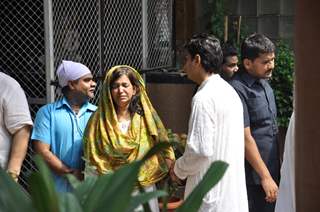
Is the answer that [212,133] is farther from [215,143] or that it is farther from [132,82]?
[132,82]

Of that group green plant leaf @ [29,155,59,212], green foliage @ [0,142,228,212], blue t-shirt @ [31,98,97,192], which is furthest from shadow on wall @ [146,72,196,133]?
green plant leaf @ [29,155,59,212]

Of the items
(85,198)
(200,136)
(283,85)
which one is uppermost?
(85,198)

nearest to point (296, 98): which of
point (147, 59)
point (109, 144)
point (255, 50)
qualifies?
point (109, 144)

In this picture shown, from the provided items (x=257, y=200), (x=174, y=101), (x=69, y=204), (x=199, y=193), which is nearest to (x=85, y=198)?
(x=69, y=204)

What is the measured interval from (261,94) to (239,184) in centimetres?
94

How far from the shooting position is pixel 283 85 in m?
7.65

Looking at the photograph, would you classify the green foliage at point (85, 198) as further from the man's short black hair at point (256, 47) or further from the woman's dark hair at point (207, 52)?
the man's short black hair at point (256, 47)

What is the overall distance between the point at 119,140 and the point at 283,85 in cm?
348

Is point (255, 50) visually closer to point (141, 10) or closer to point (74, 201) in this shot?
point (141, 10)

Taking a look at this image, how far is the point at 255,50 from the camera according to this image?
5.06 metres

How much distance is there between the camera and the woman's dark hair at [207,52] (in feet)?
14.5

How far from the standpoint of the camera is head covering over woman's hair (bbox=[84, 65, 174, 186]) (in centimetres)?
455

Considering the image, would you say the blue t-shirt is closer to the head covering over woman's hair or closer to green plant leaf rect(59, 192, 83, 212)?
the head covering over woman's hair

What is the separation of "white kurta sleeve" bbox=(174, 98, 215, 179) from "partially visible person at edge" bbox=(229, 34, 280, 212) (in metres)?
0.81
